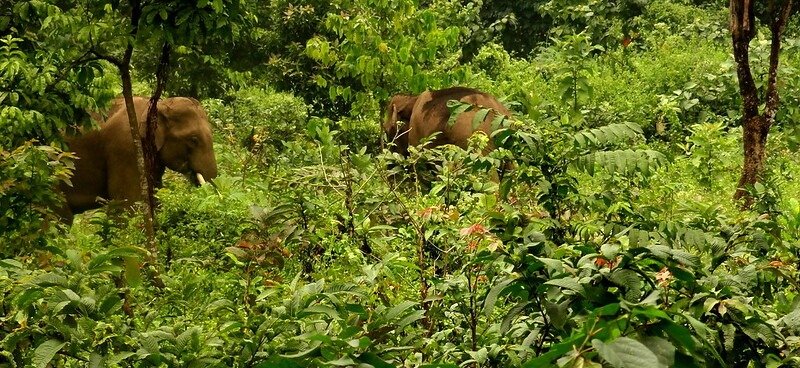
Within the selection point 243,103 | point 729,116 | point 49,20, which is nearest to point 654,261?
point 49,20

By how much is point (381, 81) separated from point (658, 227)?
6037mm

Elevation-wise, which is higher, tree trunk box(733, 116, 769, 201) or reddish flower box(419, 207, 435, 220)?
reddish flower box(419, 207, 435, 220)

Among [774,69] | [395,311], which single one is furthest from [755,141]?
[395,311]

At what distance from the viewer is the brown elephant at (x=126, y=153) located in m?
8.54

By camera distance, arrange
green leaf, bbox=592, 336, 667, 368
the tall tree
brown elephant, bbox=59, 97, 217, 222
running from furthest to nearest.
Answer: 1. brown elephant, bbox=59, 97, 217, 222
2. the tall tree
3. green leaf, bbox=592, 336, 667, 368

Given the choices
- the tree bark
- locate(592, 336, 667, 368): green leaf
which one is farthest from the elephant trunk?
locate(592, 336, 667, 368): green leaf

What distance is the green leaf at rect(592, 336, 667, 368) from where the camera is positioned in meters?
1.88

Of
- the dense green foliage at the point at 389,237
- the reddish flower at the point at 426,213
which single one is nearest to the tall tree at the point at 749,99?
the dense green foliage at the point at 389,237

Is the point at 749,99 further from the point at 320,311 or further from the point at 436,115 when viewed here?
the point at 320,311

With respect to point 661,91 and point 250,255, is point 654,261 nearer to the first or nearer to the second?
point 250,255

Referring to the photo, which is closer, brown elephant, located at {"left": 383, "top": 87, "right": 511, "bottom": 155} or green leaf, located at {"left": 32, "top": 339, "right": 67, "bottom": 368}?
green leaf, located at {"left": 32, "top": 339, "right": 67, "bottom": 368}

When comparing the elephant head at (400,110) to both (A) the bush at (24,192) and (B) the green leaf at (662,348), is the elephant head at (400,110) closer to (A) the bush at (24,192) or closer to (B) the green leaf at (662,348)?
→ (A) the bush at (24,192)

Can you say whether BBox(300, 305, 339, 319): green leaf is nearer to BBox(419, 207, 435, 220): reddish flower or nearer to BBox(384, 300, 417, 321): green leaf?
BBox(384, 300, 417, 321): green leaf

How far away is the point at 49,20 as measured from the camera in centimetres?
573
